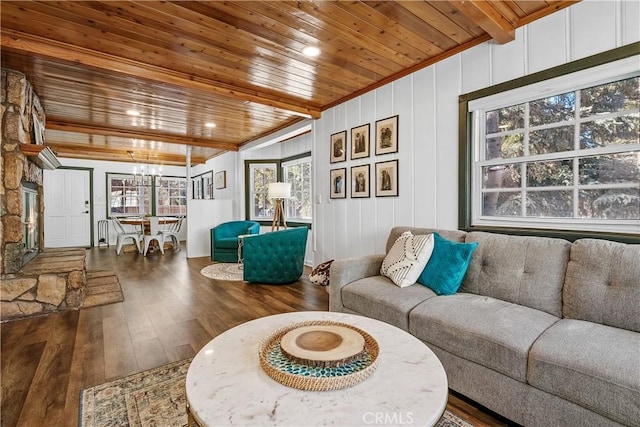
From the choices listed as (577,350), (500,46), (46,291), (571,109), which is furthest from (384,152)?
(46,291)

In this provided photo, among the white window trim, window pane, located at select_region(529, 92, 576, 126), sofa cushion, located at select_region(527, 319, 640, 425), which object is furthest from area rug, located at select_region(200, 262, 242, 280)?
window pane, located at select_region(529, 92, 576, 126)

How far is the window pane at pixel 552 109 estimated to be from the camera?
2223 mm

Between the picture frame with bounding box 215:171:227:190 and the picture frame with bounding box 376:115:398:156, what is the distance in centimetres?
466

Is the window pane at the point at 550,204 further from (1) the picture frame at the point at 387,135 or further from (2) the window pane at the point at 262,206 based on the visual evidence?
(2) the window pane at the point at 262,206

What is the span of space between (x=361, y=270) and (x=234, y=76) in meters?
2.46

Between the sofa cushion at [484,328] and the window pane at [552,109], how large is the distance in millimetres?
1440

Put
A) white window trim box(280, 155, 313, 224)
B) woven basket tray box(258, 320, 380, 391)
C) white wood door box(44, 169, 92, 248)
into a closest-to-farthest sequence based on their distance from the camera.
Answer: woven basket tray box(258, 320, 380, 391) < white window trim box(280, 155, 313, 224) < white wood door box(44, 169, 92, 248)

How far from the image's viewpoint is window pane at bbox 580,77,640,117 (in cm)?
196

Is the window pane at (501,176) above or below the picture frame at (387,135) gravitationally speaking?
below

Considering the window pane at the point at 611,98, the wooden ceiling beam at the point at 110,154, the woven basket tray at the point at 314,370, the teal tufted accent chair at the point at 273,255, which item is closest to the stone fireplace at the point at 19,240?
the teal tufted accent chair at the point at 273,255

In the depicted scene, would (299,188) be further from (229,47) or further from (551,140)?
(551,140)

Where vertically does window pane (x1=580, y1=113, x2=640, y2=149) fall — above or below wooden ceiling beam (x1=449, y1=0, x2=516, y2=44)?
below

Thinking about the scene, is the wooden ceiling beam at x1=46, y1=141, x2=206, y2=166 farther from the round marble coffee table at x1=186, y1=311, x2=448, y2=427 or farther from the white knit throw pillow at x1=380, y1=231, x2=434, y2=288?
the round marble coffee table at x1=186, y1=311, x2=448, y2=427

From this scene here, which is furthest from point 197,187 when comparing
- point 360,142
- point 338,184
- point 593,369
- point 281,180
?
point 593,369
